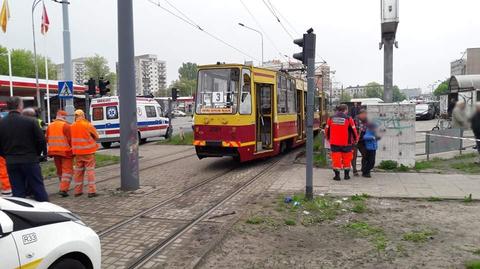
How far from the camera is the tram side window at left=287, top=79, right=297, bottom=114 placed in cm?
1490

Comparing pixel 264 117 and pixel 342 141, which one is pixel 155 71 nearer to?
pixel 264 117

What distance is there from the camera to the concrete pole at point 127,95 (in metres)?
8.99

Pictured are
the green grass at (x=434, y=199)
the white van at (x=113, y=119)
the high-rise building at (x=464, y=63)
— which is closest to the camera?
the high-rise building at (x=464, y=63)

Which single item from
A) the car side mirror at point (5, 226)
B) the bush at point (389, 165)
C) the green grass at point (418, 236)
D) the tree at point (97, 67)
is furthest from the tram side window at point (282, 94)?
the tree at point (97, 67)

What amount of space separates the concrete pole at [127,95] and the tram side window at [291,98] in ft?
22.8

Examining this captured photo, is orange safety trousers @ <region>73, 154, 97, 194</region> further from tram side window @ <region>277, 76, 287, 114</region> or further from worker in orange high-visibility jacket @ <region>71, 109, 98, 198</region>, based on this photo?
tram side window @ <region>277, 76, 287, 114</region>

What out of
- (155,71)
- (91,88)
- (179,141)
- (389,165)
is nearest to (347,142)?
(389,165)

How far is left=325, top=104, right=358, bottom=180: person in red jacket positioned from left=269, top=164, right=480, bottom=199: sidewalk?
1.16ft

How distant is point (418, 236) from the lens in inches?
224

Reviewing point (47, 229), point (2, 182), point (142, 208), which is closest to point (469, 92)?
point (47, 229)

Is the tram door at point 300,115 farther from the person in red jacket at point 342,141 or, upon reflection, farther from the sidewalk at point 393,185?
the person in red jacket at point 342,141

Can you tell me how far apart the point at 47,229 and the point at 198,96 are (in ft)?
29.8


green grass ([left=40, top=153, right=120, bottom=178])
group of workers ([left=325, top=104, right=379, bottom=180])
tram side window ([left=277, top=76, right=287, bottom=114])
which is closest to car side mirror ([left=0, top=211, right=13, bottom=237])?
group of workers ([left=325, top=104, right=379, bottom=180])

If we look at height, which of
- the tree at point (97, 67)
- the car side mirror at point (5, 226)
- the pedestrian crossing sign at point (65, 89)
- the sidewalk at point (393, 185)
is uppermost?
the tree at point (97, 67)
